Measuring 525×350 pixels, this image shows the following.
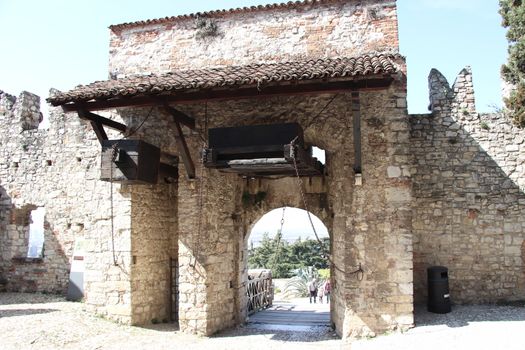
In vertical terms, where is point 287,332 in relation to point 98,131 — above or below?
below

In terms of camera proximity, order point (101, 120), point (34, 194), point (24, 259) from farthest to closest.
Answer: point (34, 194) → point (24, 259) → point (101, 120)

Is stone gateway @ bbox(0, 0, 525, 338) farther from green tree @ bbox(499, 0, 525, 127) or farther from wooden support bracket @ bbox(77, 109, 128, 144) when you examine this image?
green tree @ bbox(499, 0, 525, 127)

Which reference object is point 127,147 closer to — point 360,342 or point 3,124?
point 360,342

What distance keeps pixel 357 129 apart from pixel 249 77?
1888 millimetres

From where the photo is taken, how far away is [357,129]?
6.79 metres

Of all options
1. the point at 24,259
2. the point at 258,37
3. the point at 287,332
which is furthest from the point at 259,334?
the point at 24,259

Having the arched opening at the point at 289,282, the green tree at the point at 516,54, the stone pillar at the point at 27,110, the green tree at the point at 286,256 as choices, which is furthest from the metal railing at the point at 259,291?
the green tree at the point at 286,256

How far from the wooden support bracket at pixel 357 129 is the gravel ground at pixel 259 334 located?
2.76m

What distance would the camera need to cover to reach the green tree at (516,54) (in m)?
8.12

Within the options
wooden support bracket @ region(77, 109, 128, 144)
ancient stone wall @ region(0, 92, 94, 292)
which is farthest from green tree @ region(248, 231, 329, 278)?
wooden support bracket @ region(77, 109, 128, 144)

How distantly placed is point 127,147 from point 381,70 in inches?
171

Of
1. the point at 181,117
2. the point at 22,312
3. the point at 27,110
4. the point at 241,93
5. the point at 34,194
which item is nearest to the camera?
the point at 241,93

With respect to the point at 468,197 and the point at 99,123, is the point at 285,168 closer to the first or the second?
the point at 99,123

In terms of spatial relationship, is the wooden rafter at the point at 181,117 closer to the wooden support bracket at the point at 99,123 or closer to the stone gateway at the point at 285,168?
the stone gateway at the point at 285,168
